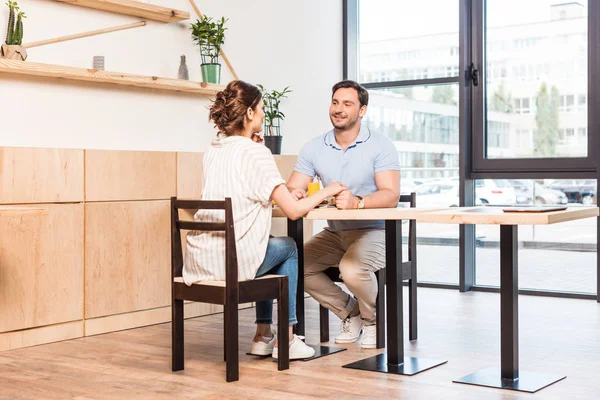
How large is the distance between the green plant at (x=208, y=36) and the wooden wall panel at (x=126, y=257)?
103 cm

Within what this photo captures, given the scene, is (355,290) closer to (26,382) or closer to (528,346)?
(528,346)

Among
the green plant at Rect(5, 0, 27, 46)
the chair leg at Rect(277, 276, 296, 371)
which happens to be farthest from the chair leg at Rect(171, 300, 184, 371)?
the green plant at Rect(5, 0, 27, 46)

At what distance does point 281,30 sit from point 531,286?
8.11 feet

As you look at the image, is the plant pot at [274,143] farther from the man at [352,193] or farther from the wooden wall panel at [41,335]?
the wooden wall panel at [41,335]

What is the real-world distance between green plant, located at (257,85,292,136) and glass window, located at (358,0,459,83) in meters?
0.98

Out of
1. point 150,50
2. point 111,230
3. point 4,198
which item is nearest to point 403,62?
point 150,50

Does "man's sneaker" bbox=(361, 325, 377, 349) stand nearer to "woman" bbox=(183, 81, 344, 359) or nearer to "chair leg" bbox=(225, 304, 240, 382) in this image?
"woman" bbox=(183, 81, 344, 359)

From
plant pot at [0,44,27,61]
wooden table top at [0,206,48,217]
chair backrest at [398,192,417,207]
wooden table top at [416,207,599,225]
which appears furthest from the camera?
chair backrest at [398,192,417,207]

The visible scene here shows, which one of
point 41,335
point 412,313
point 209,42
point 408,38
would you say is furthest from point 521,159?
point 41,335

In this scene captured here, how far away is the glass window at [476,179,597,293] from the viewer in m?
5.38

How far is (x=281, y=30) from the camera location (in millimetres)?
5758

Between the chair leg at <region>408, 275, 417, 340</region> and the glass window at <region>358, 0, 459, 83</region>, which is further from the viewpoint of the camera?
the glass window at <region>358, 0, 459, 83</region>

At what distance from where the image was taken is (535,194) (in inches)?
219

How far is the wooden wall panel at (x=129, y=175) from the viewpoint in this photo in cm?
420
